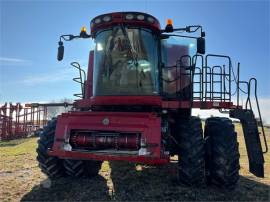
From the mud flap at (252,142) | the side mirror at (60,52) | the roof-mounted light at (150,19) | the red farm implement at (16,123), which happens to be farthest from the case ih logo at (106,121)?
the red farm implement at (16,123)

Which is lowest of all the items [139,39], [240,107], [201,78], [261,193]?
[261,193]

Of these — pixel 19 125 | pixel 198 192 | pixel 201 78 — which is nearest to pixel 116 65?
pixel 201 78

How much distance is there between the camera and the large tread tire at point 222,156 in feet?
21.2

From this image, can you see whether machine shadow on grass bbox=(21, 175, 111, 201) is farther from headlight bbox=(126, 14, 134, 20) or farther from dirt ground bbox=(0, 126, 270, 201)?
headlight bbox=(126, 14, 134, 20)

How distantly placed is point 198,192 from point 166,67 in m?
2.69

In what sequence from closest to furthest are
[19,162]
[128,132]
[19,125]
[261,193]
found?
[128,132]
[261,193]
[19,162]
[19,125]

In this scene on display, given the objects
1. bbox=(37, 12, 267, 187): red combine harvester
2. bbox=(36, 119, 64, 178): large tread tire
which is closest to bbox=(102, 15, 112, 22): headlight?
bbox=(37, 12, 267, 187): red combine harvester

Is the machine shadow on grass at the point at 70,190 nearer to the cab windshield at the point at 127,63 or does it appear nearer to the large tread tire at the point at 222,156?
the cab windshield at the point at 127,63

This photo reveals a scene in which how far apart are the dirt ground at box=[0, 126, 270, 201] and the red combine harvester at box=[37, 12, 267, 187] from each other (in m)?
0.30

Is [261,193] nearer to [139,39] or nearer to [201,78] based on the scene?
[201,78]

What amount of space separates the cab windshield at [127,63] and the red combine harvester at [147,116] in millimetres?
20

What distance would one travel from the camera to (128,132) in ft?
20.0

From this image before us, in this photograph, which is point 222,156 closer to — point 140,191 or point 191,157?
point 191,157

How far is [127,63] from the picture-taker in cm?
680
